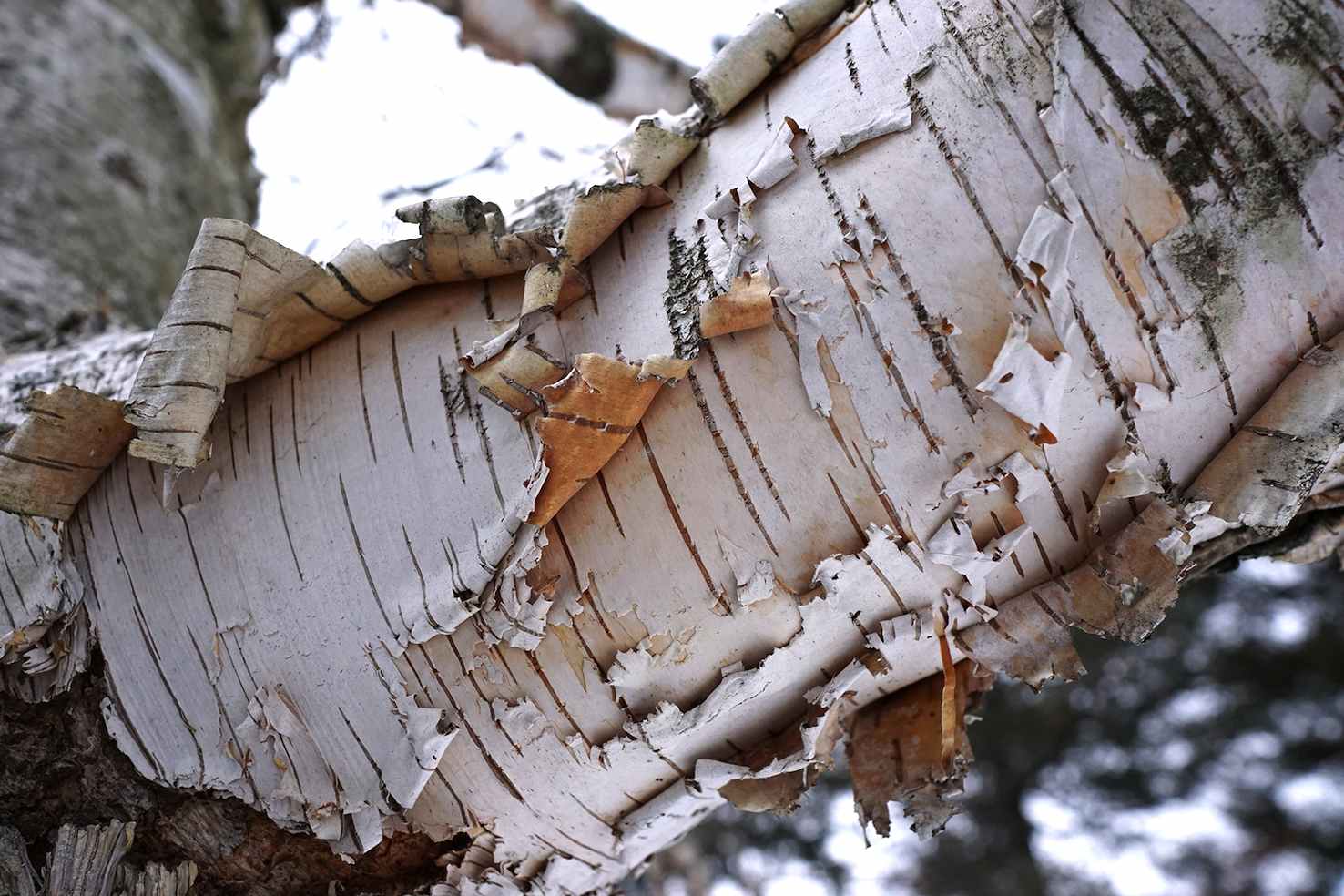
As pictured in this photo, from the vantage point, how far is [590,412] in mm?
696

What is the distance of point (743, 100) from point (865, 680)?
503 millimetres

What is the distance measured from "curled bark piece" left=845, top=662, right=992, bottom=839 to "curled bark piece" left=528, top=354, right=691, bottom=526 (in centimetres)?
38

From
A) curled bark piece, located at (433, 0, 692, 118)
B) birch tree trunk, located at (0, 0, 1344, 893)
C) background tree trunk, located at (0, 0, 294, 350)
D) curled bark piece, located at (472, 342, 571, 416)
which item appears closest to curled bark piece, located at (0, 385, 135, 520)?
birch tree trunk, located at (0, 0, 1344, 893)

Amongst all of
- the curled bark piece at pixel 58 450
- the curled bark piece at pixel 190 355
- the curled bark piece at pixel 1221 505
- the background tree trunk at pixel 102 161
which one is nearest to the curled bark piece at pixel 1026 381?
the curled bark piece at pixel 1221 505

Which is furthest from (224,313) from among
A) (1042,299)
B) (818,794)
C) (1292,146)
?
(818,794)

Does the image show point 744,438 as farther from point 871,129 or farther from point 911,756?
point 911,756

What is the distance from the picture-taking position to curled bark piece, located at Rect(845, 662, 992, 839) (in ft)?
2.81

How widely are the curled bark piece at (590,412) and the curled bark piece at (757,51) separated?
0.26 m

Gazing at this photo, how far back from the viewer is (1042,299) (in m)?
0.65

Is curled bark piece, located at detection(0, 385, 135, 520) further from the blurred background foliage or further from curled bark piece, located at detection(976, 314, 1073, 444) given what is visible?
the blurred background foliage

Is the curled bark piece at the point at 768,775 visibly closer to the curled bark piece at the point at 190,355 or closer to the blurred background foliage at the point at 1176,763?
the curled bark piece at the point at 190,355

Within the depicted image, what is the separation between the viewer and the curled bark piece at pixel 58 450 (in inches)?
31.4

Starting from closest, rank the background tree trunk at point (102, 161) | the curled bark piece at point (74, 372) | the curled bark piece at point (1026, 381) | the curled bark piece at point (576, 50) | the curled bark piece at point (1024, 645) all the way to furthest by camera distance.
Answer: the curled bark piece at point (1026, 381)
the curled bark piece at point (1024, 645)
the curled bark piece at point (74, 372)
the background tree trunk at point (102, 161)
the curled bark piece at point (576, 50)

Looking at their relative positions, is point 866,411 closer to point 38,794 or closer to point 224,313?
point 224,313
